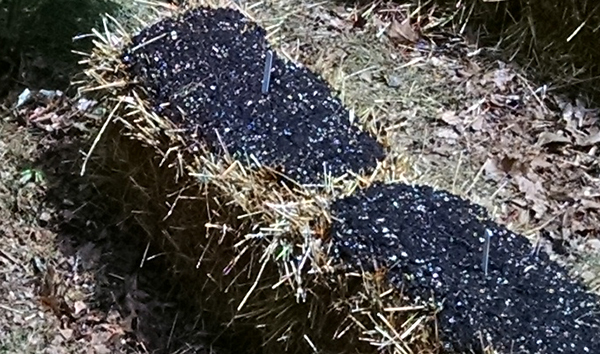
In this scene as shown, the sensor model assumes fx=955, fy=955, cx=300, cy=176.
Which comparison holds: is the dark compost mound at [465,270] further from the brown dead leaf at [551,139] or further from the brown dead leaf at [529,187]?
the brown dead leaf at [551,139]

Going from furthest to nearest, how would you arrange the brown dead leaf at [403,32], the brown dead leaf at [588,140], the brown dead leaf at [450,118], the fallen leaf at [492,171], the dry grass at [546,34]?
the brown dead leaf at [403,32], the dry grass at [546,34], the brown dead leaf at [450,118], the brown dead leaf at [588,140], the fallen leaf at [492,171]

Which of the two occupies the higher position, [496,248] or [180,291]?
[496,248]

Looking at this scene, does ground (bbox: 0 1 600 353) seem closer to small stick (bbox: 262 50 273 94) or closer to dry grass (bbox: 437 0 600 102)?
dry grass (bbox: 437 0 600 102)

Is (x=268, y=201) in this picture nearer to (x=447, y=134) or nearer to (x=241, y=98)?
(x=241, y=98)

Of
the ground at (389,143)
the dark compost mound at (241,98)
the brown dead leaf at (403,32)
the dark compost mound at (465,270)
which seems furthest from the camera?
the brown dead leaf at (403,32)

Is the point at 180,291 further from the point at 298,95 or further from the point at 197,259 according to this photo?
the point at 298,95

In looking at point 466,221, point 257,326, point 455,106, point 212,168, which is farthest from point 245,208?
point 455,106

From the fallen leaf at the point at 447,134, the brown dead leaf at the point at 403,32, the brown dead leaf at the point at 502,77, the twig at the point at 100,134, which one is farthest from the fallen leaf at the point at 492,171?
the twig at the point at 100,134
